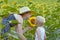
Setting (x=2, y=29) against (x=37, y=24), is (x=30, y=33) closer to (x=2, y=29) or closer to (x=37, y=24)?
(x=37, y=24)

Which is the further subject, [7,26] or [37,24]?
[37,24]

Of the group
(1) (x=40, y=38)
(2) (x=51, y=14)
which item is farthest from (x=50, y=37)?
(2) (x=51, y=14)

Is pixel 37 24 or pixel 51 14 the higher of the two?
pixel 51 14

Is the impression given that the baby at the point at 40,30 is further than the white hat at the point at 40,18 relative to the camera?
Yes

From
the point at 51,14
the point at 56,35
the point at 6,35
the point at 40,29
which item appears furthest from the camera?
the point at 51,14

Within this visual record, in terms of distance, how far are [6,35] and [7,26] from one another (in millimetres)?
149

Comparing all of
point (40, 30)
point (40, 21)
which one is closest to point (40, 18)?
point (40, 21)

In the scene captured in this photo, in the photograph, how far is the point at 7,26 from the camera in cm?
250

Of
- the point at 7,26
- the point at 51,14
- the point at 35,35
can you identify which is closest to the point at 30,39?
the point at 35,35

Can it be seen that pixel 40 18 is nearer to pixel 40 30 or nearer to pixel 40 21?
pixel 40 21

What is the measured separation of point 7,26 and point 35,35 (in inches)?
55.8

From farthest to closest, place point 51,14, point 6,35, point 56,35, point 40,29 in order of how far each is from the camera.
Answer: point 51,14 < point 40,29 < point 56,35 < point 6,35

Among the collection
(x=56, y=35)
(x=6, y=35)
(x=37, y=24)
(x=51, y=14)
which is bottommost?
(x=6, y=35)

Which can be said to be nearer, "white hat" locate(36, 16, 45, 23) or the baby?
"white hat" locate(36, 16, 45, 23)
